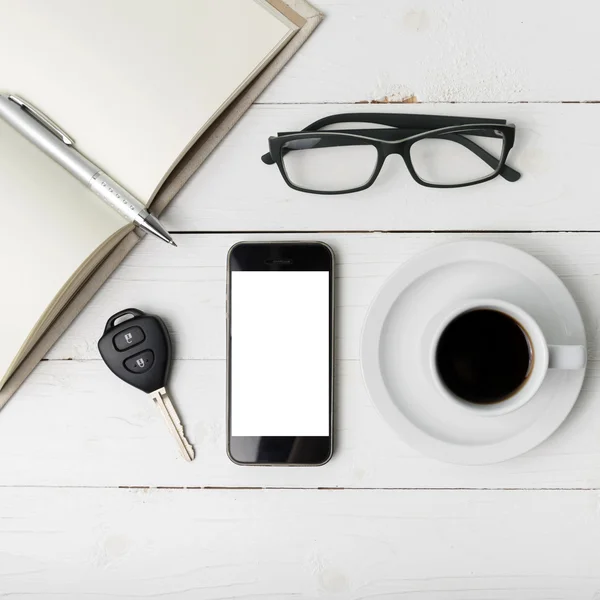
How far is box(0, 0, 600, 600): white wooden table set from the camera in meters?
0.61

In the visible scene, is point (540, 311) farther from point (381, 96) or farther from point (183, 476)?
point (183, 476)

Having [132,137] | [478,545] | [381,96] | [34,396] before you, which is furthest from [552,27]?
[34,396]

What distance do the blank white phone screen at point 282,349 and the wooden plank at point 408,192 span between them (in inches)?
2.4

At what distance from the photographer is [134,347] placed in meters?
0.61

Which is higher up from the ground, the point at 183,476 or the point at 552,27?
the point at 552,27

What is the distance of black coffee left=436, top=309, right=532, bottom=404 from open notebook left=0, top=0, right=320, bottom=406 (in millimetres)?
311

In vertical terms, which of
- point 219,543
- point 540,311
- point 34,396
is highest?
point 540,311

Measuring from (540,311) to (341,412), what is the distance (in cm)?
22

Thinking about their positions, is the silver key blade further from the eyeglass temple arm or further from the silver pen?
the eyeglass temple arm

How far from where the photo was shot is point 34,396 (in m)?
0.64

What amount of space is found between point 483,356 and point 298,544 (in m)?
0.28

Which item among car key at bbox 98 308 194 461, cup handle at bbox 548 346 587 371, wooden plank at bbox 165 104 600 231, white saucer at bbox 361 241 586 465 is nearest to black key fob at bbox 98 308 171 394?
car key at bbox 98 308 194 461

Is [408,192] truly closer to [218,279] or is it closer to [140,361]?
[218,279]

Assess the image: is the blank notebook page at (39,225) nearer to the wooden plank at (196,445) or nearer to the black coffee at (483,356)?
the wooden plank at (196,445)
